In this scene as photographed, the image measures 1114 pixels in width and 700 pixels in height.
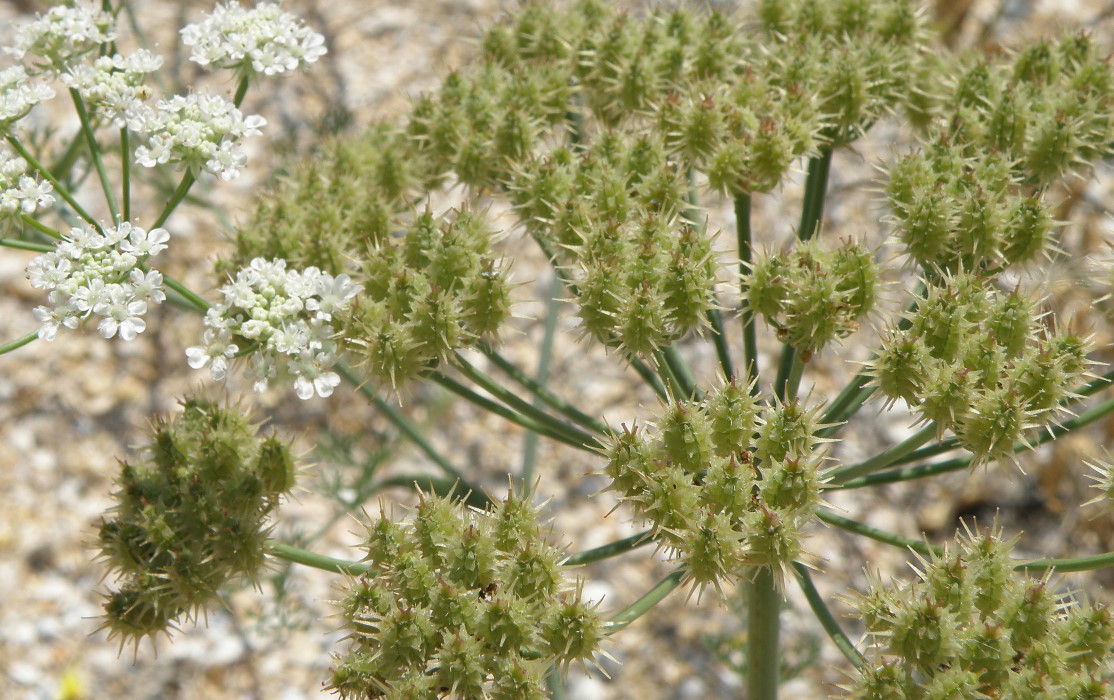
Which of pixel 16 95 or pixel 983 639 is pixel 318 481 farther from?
pixel 983 639

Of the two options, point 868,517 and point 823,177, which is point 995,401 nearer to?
point 823,177

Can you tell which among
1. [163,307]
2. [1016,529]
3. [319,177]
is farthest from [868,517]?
[163,307]

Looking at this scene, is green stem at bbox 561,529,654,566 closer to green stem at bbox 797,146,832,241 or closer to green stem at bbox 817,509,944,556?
green stem at bbox 817,509,944,556

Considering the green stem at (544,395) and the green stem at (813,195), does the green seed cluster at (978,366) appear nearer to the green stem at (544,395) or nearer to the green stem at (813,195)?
the green stem at (813,195)

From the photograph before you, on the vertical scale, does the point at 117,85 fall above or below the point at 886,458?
above

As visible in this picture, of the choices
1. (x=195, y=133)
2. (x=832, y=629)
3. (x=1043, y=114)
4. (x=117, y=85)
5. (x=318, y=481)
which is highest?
(x=1043, y=114)

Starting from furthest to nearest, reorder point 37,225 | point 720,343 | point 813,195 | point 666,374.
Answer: point 813,195
point 720,343
point 666,374
point 37,225

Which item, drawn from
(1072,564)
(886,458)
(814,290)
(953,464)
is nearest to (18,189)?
(814,290)
